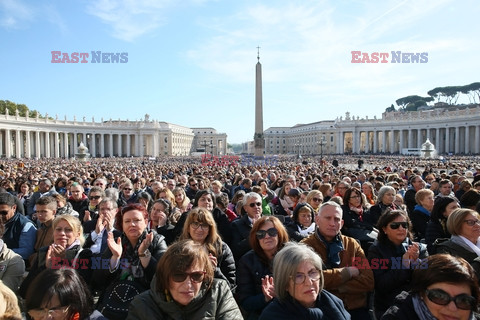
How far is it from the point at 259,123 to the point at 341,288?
39.0 m

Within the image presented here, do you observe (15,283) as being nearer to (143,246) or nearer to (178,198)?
(143,246)

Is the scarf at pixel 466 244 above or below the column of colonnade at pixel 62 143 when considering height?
below

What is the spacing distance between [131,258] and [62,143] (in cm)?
8761

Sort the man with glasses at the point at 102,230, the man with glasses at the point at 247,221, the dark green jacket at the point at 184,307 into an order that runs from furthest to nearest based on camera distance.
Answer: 1. the man with glasses at the point at 247,221
2. the man with glasses at the point at 102,230
3. the dark green jacket at the point at 184,307

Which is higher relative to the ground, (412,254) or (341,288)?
(412,254)

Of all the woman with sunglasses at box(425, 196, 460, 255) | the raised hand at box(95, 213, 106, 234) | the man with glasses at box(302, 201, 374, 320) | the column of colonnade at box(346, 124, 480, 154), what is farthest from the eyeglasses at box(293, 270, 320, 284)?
the column of colonnade at box(346, 124, 480, 154)

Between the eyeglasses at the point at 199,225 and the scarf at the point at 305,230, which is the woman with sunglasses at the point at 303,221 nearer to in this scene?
the scarf at the point at 305,230

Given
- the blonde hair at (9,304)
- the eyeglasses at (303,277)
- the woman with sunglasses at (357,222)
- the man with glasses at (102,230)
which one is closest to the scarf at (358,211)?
the woman with sunglasses at (357,222)

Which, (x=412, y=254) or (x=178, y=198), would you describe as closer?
(x=412, y=254)

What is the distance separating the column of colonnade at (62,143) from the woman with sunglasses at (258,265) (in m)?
69.7

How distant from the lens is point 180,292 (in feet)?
8.46

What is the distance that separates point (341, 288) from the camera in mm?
3451

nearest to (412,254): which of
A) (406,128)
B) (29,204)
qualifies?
(29,204)

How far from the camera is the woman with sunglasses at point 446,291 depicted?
2320 mm
